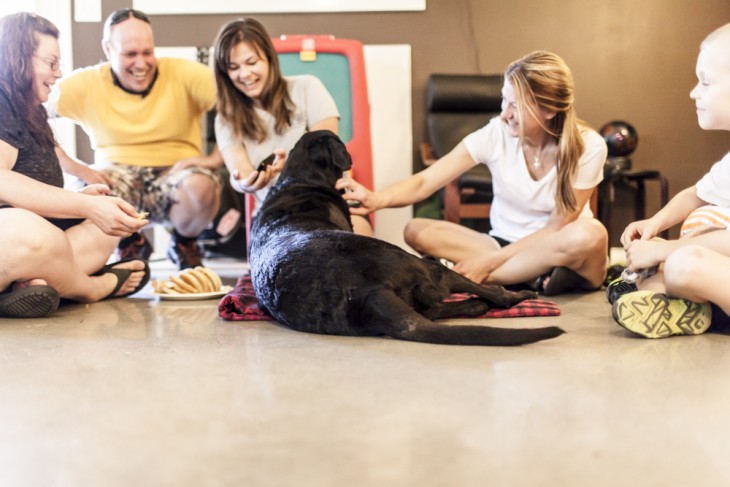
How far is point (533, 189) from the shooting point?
2.58 metres

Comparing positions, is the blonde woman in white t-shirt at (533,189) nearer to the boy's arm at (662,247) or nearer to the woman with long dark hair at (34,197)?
the boy's arm at (662,247)

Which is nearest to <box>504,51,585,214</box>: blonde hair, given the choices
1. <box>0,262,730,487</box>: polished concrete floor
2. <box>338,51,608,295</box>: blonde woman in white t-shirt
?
<box>338,51,608,295</box>: blonde woman in white t-shirt

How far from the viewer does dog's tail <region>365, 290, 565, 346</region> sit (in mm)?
1562

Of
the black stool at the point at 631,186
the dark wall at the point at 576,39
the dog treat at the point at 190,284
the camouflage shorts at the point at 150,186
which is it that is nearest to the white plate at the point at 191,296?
the dog treat at the point at 190,284

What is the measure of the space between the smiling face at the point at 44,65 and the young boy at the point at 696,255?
5.70 feet

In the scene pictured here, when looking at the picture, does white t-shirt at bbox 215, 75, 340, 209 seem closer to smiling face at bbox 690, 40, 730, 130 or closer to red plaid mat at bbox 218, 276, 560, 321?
red plaid mat at bbox 218, 276, 560, 321

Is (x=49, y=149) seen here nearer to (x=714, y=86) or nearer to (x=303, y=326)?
(x=303, y=326)

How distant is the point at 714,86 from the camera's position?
1840 millimetres

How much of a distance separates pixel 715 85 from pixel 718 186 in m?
0.26

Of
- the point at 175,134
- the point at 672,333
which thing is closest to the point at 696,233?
the point at 672,333

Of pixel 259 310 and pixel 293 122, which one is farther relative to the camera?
pixel 293 122

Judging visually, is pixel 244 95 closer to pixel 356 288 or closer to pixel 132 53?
pixel 132 53

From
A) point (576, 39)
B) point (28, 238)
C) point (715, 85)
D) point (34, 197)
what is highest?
point (576, 39)

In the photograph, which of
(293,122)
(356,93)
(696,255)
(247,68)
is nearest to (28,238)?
(247,68)
